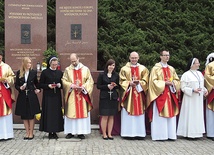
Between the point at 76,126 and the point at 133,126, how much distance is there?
52.8 inches

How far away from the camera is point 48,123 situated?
792 centimetres

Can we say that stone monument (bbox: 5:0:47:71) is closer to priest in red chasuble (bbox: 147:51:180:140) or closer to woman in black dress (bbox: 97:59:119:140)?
woman in black dress (bbox: 97:59:119:140)

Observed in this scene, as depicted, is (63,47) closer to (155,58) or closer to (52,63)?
(52,63)

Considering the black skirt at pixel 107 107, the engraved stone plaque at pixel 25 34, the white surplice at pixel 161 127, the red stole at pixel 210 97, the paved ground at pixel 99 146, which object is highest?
the engraved stone plaque at pixel 25 34

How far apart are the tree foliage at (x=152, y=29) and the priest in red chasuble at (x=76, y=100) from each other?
5.29 m

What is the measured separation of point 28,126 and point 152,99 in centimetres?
296

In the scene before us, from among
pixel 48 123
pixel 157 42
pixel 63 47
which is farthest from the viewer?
pixel 157 42

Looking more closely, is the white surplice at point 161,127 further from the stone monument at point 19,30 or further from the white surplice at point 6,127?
the stone monument at point 19,30

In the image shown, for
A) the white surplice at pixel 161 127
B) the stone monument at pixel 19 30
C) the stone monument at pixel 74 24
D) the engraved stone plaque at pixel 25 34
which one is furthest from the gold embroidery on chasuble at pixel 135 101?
the engraved stone plaque at pixel 25 34

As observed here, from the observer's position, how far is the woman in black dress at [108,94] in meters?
8.04

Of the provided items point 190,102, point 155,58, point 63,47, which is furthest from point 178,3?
point 190,102

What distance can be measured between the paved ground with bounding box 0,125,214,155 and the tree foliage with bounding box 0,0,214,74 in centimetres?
569

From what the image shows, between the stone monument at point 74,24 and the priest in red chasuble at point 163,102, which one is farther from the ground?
the stone monument at point 74,24

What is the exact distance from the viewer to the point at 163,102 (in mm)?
8109
